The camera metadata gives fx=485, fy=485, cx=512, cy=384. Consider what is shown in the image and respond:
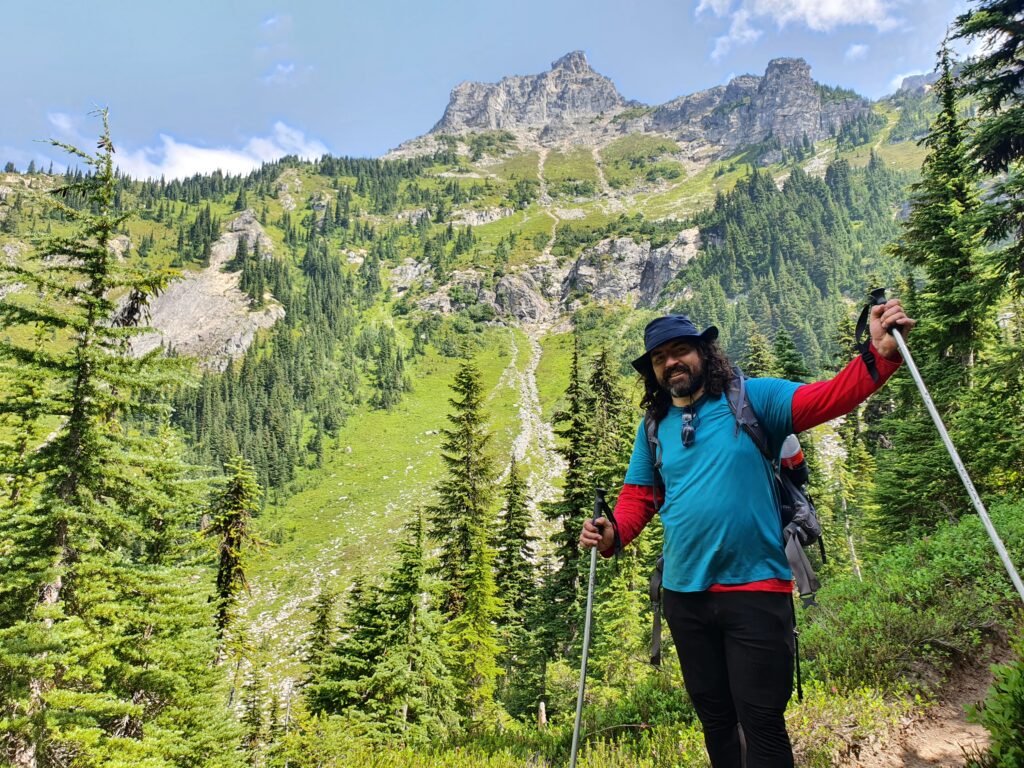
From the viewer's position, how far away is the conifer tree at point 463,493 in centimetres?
1984

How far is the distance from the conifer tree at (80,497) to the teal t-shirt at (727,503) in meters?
9.25

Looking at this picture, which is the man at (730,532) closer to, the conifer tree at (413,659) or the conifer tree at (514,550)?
the conifer tree at (413,659)

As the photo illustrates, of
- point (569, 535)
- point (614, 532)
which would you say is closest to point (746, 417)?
point (614, 532)

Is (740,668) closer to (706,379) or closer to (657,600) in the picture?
(657,600)

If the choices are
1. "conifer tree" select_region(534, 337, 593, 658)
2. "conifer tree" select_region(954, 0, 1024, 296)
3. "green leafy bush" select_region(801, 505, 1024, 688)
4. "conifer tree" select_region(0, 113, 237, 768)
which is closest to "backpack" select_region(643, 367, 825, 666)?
"green leafy bush" select_region(801, 505, 1024, 688)

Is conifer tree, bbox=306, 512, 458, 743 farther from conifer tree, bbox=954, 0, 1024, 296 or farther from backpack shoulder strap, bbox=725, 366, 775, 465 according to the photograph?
conifer tree, bbox=954, 0, 1024, 296

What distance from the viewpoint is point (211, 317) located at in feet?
449

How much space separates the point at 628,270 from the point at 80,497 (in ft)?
525

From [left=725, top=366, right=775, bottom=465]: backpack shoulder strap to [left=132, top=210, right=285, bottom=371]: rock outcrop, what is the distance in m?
145

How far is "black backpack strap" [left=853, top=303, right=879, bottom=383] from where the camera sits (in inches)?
90.4

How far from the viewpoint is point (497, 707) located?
716 inches

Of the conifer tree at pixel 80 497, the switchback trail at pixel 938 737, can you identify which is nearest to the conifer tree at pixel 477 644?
the conifer tree at pixel 80 497

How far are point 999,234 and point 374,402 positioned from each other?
104m

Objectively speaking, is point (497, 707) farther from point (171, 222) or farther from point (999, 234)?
point (171, 222)
